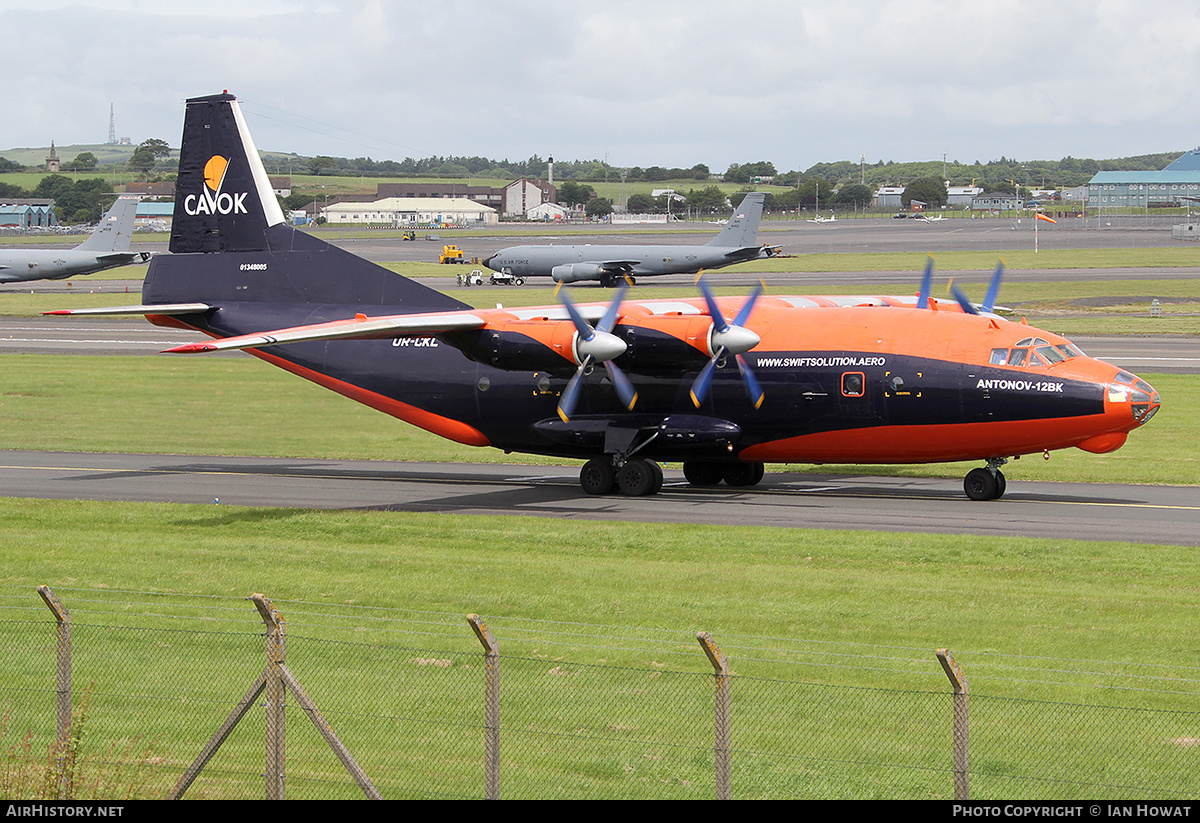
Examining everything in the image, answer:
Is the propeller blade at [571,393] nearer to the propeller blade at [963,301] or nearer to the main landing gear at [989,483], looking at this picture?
the main landing gear at [989,483]

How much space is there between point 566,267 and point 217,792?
319ft

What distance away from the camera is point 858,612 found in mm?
19516

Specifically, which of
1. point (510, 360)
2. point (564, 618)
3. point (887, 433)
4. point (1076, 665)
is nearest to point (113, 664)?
point (564, 618)

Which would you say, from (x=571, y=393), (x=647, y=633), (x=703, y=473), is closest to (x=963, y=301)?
(x=703, y=473)

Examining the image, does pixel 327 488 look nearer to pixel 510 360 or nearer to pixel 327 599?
pixel 510 360

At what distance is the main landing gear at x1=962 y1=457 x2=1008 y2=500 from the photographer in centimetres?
2934

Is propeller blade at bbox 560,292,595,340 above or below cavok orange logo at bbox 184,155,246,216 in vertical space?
below

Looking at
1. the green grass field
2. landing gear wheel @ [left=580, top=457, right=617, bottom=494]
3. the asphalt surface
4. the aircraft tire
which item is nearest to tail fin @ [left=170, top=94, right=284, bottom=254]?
the asphalt surface

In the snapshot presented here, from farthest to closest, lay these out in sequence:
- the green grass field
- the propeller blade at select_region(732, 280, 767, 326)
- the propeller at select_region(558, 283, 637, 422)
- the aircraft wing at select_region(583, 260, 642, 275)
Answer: the aircraft wing at select_region(583, 260, 642, 275), the propeller blade at select_region(732, 280, 767, 326), the propeller at select_region(558, 283, 637, 422), the green grass field

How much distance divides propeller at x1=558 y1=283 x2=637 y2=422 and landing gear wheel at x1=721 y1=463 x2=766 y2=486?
12.1 feet

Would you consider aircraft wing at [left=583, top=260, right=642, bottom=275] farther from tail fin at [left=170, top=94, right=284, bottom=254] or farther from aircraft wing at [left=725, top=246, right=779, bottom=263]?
tail fin at [left=170, top=94, right=284, bottom=254]

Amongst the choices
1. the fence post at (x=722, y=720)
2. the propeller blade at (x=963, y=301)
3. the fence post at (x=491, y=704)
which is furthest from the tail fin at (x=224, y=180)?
the fence post at (x=722, y=720)

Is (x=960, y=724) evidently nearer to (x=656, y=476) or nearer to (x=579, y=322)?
(x=579, y=322)

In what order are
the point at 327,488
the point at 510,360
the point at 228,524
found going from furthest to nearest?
the point at 327,488 → the point at 510,360 → the point at 228,524
